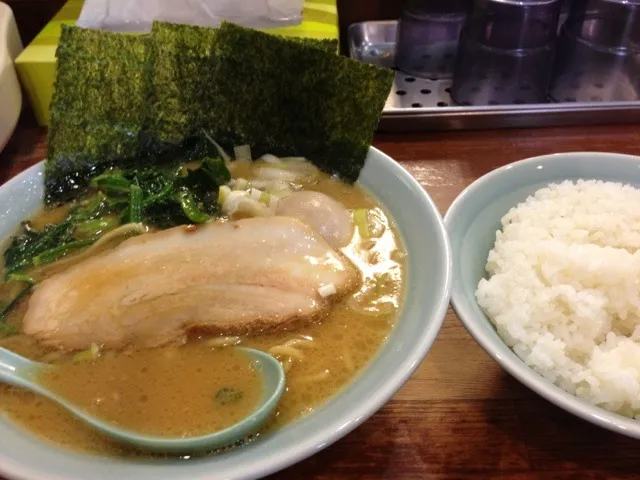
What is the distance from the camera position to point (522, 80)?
6.63 feet

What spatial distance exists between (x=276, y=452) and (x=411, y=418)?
0.40 metres

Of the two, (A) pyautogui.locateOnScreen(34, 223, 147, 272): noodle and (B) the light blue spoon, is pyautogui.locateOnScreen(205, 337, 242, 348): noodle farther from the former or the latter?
(A) pyautogui.locateOnScreen(34, 223, 147, 272): noodle

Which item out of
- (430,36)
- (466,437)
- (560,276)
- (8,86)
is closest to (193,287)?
(466,437)

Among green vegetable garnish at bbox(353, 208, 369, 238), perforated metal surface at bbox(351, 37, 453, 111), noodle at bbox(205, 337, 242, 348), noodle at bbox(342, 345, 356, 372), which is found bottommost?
noodle at bbox(205, 337, 242, 348)

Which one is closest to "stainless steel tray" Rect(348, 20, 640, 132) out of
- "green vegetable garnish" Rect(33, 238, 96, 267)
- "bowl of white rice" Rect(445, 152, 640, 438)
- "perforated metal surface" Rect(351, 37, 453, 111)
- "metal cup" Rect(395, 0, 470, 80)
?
"perforated metal surface" Rect(351, 37, 453, 111)

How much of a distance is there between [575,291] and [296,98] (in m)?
0.88

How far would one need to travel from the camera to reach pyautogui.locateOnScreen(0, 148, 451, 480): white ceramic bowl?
744 millimetres

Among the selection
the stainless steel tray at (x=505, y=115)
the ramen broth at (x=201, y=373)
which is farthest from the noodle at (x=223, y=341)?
the stainless steel tray at (x=505, y=115)

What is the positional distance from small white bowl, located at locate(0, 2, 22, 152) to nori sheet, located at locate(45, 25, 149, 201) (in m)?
0.44

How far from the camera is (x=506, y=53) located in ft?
6.46

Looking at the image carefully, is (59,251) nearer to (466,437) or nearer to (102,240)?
(102,240)

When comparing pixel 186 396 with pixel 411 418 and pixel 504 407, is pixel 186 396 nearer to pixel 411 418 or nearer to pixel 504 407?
pixel 411 418

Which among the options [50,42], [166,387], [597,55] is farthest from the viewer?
[597,55]

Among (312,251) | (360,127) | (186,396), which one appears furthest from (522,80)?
(186,396)
